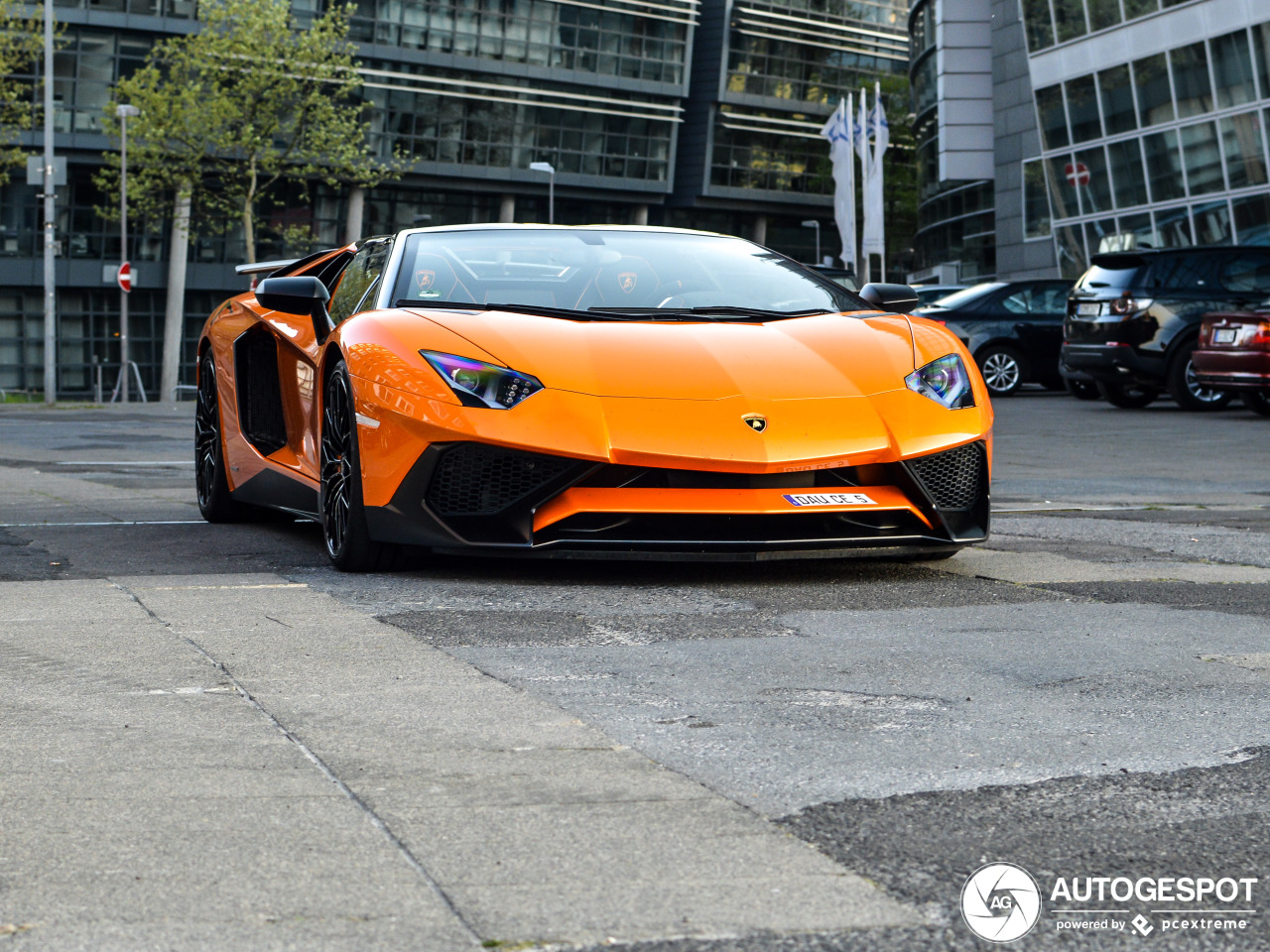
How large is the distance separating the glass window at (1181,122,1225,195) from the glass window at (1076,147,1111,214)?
3.67m

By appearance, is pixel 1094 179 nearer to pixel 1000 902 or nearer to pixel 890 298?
pixel 890 298

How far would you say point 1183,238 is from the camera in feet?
118

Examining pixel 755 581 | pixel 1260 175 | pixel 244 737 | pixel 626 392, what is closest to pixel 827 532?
pixel 755 581

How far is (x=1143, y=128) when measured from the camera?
37344mm

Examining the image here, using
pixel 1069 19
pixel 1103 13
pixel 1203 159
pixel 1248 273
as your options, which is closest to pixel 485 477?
pixel 1248 273

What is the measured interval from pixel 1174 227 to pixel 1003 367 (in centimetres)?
1364

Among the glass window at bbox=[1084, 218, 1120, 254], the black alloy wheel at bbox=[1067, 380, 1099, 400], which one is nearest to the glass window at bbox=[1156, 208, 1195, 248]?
the glass window at bbox=[1084, 218, 1120, 254]

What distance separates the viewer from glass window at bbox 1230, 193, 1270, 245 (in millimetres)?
32844

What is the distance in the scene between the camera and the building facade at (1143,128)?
33.6m

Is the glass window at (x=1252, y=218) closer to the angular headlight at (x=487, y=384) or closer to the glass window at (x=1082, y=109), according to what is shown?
the glass window at (x=1082, y=109)

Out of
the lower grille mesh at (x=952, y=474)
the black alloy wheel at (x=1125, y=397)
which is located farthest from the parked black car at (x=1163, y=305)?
the lower grille mesh at (x=952, y=474)

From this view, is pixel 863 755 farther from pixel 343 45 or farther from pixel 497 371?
pixel 343 45

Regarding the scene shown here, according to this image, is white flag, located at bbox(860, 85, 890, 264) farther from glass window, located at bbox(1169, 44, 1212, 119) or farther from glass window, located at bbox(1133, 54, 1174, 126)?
glass window, located at bbox(1169, 44, 1212, 119)

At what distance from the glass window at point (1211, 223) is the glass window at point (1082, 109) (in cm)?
492
